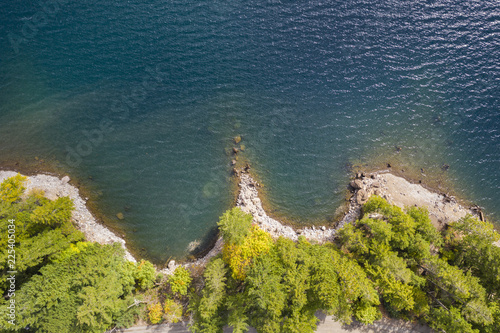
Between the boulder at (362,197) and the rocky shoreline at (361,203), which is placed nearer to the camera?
the rocky shoreline at (361,203)

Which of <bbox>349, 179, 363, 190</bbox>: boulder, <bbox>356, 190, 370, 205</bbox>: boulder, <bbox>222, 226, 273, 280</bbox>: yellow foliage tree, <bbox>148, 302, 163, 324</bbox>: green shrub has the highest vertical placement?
<bbox>349, 179, 363, 190</bbox>: boulder

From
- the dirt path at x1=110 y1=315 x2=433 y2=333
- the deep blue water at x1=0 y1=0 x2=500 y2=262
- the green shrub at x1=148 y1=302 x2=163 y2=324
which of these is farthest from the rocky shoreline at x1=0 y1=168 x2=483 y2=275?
the dirt path at x1=110 y1=315 x2=433 y2=333

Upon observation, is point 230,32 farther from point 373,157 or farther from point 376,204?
point 376,204

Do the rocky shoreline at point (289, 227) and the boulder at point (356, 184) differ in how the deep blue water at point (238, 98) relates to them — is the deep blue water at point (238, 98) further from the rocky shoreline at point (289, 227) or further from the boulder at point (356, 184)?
the rocky shoreline at point (289, 227)

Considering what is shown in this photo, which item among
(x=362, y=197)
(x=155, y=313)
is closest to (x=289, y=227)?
(x=362, y=197)

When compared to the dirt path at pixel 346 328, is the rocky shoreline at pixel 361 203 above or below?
above

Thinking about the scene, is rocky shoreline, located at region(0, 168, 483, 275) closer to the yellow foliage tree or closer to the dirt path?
the yellow foliage tree

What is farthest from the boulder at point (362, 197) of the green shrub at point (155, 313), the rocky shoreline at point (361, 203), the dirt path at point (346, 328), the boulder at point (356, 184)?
the green shrub at point (155, 313)
